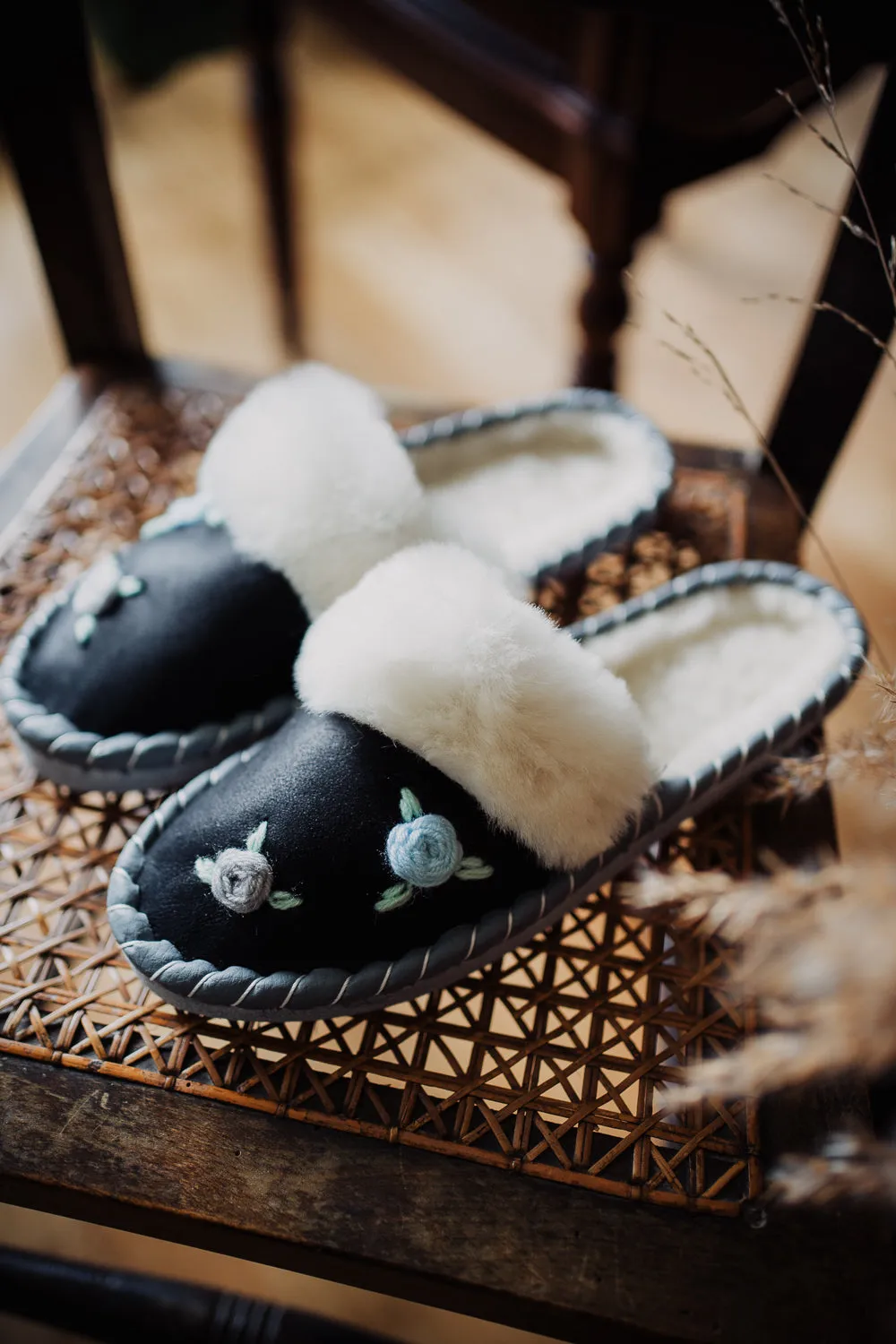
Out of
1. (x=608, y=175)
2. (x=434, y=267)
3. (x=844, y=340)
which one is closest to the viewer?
(x=844, y=340)

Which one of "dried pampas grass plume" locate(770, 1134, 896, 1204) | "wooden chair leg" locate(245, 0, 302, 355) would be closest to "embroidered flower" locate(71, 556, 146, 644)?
"dried pampas grass plume" locate(770, 1134, 896, 1204)

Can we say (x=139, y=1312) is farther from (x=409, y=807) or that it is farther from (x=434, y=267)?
(x=434, y=267)

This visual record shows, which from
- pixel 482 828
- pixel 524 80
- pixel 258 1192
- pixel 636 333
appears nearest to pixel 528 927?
pixel 482 828

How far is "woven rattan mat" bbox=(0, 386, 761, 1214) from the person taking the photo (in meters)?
0.47

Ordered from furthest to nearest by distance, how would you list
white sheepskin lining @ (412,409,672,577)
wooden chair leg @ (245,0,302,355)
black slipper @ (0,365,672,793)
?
wooden chair leg @ (245,0,302,355) < white sheepskin lining @ (412,409,672,577) < black slipper @ (0,365,672,793)

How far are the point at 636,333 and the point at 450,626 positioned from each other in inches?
44.1

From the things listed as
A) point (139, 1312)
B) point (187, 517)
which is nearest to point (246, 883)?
point (187, 517)

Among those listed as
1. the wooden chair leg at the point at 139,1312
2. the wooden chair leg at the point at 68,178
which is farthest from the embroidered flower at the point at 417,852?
the wooden chair leg at the point at 68,178

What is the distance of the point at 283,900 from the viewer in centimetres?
47

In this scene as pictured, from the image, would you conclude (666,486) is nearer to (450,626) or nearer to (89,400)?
(450,626)

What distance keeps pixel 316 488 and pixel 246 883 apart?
0.76 feet

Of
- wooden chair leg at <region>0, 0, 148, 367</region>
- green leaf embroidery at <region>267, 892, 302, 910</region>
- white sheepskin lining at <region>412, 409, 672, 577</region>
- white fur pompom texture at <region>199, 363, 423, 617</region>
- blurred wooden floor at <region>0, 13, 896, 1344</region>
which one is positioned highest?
wooden chair leg at <region>0, 0, 148, 367</region>

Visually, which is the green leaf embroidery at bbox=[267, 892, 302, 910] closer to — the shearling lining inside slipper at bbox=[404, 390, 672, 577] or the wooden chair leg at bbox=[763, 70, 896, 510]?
the shearling lining inside slipper at bbox=[404, 390, 672, 577]

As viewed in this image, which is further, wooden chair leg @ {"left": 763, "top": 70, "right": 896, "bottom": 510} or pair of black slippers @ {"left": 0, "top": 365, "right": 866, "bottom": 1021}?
wooden chair leg @ {"left": 763, "top": 70, "right": 896, "bottom": 510}
